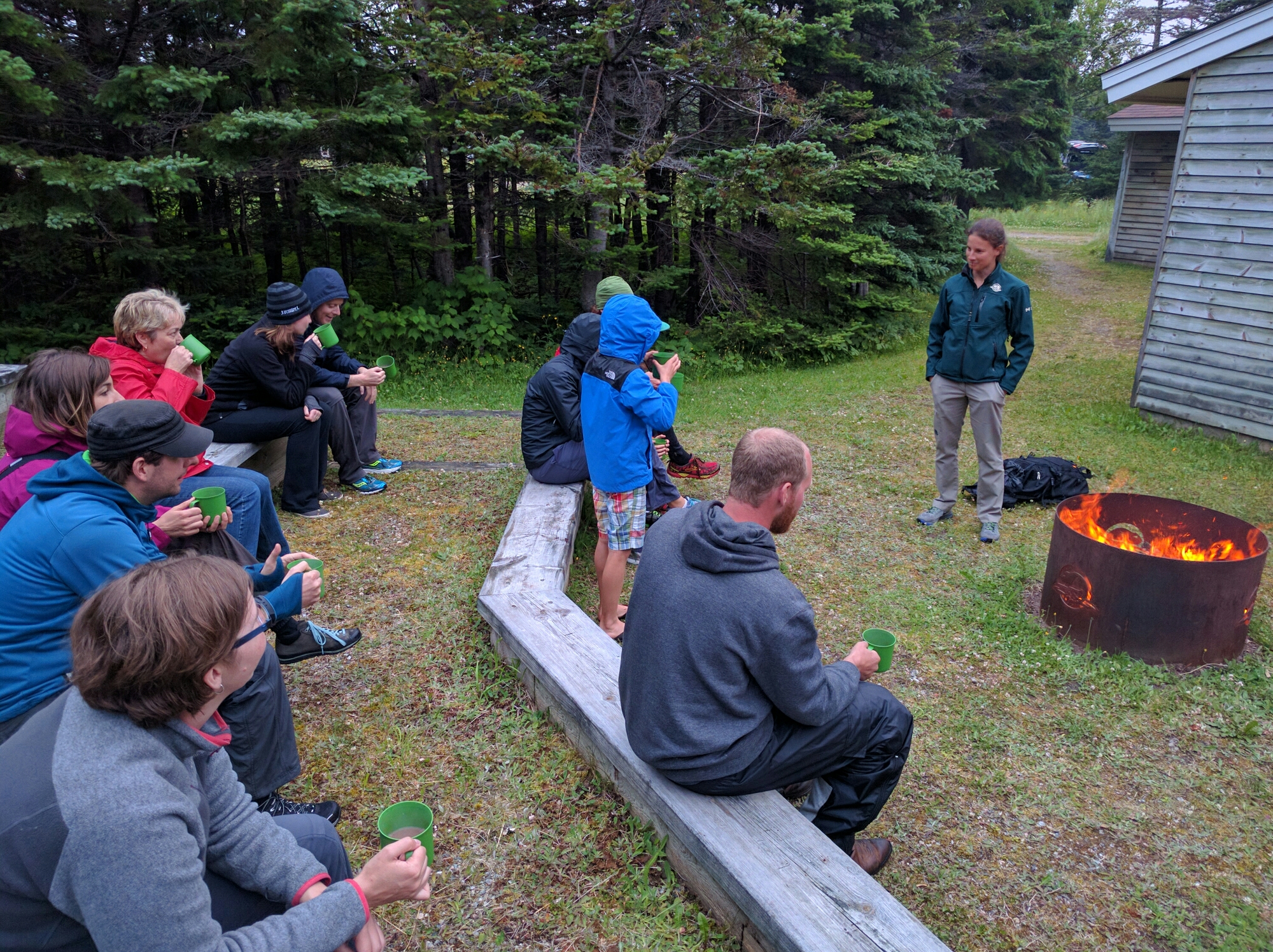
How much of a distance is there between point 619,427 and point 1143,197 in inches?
788

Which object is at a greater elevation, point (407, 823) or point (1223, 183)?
point (1223, 183)

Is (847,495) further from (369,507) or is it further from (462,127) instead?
(462,127)

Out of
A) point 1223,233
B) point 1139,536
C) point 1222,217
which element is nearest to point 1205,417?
point 1223,233

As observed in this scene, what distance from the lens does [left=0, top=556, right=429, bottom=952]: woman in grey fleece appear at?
4.82 ft

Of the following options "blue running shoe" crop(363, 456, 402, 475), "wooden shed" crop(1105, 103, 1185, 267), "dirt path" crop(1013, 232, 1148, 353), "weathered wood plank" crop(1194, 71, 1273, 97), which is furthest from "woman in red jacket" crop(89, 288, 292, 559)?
"wooden shed" crop(1105, 103, 1185, 267)

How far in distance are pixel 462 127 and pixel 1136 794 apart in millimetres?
8983

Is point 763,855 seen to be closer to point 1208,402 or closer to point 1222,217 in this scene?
point 1208,402

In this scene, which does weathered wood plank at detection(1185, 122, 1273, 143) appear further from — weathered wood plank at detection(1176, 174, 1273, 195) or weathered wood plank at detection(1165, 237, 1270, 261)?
weathered wood plank at detection(1165, 237, 1270, 261)

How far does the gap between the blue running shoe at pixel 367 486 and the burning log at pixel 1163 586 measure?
14.6 feet

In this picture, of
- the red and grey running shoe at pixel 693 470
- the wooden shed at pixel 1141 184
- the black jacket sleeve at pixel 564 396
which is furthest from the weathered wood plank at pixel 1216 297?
the wooden shed at pixel 1141 184

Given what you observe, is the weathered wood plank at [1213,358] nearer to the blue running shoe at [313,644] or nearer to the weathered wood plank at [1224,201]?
the weathered wood plank at [1224,201]

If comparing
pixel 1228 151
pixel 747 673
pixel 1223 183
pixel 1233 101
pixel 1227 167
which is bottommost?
pixel 747 673

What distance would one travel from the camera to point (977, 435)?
5.71 meters

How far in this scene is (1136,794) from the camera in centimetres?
337
